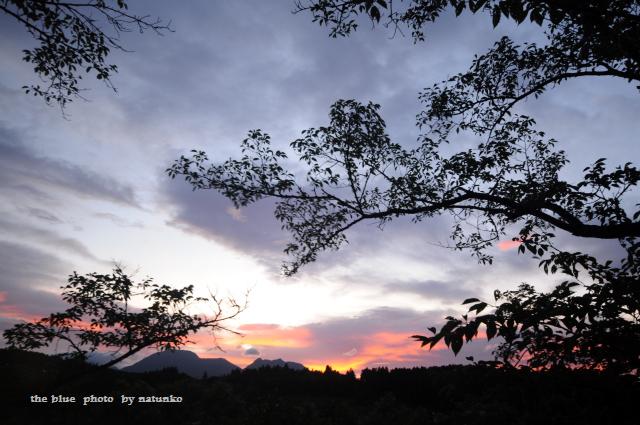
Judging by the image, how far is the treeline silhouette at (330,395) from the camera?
4344 mm

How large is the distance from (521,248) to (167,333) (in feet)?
33.8

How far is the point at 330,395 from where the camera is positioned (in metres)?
19.5

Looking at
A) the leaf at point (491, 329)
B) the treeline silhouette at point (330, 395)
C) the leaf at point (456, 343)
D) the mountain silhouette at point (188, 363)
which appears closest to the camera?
the leaf at point (456, 343)

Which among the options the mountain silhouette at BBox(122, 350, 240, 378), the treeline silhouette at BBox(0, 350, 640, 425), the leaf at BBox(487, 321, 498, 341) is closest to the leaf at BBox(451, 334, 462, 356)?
the leaf at BBox(487, 321, 498, 341)

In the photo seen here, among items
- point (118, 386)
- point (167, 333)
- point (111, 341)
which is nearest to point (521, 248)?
point (167, 333)

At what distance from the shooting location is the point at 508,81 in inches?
376

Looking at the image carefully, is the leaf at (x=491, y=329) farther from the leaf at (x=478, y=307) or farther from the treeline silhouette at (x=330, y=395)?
the treeline silhouette at (x=330, y=395)

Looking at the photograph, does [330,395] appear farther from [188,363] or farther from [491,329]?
[188,363]

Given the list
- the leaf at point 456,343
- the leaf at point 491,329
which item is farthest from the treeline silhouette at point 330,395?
the leaf at point 456,343

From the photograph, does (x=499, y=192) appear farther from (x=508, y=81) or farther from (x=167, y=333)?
(x=167, y=333)

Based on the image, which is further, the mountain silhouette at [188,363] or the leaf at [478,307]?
the mountain silhouette at [188,363]

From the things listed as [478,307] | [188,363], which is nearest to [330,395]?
[478,307]

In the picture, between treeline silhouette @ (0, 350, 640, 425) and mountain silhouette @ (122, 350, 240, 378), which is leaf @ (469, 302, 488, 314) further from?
mountain silhouette @ (122, 350, 240, 378)

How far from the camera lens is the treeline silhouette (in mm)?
4344
